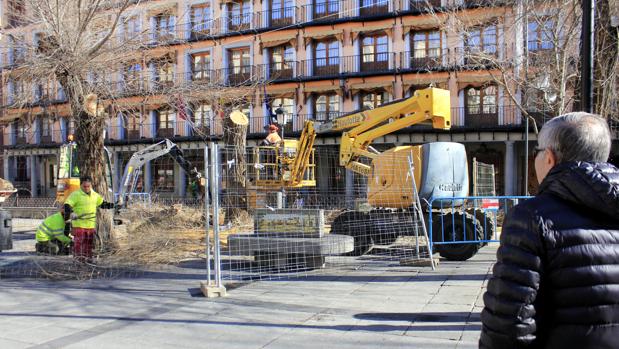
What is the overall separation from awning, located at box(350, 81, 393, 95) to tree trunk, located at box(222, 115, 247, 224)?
14010 mm

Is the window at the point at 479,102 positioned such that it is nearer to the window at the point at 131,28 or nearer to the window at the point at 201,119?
the window at the point at 201,119

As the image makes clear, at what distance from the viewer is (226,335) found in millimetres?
5344

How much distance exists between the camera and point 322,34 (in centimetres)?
3103

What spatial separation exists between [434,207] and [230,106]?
7.57m

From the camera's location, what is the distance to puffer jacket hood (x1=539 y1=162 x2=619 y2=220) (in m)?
1.93

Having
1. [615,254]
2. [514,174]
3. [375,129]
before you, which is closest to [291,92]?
[514,174]

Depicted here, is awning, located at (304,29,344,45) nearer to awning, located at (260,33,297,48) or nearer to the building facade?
the building facade

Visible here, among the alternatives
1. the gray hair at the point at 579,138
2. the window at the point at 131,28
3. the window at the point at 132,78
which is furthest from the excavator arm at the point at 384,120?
the gray hair at the point at 579,138

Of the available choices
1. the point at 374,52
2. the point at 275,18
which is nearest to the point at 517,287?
the point at 374,52

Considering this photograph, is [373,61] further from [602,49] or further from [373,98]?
[602,49]

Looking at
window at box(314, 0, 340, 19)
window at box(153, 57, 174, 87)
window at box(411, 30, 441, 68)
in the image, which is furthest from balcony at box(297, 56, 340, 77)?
window at box(153, 57, 174, 87)

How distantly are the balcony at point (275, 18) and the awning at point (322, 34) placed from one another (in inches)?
55.3

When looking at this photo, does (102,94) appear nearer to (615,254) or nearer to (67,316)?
(67,316)

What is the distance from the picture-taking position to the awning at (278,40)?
31.6 meters
